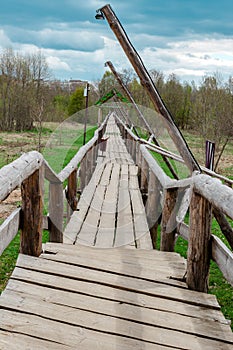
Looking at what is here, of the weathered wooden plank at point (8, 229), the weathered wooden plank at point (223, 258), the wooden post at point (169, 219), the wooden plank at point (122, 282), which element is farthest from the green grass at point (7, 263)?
the weathered wooden plank at point (223, 258)

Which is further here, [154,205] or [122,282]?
[154,205]

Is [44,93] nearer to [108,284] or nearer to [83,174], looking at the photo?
[83,174]

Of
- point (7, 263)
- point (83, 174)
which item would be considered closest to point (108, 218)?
point (7, 263)

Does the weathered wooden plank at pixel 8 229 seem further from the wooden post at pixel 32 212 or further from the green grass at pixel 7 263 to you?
the green grass at pixel 7 263

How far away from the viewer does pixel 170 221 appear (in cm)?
347

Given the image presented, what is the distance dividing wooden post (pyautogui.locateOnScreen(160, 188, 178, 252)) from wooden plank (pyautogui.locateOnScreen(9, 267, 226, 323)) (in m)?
1.07

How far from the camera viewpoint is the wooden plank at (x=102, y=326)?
78.0 inches

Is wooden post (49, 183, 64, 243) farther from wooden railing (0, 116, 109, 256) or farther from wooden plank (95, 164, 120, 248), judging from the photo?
wooden plank (95, 164, 120, 248)

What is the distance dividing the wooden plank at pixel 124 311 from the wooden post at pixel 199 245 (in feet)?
1.41

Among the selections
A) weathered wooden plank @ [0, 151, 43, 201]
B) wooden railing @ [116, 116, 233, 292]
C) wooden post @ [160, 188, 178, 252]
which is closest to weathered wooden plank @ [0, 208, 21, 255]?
weathered wooden plank @ [0, 151, 43, 201]

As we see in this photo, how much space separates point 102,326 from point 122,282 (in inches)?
23.5

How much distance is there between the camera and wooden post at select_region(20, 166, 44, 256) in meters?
2.73

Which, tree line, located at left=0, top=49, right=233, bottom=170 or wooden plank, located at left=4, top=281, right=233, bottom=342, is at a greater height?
tree line, located at left=0, top=49, right=233, bottom=170

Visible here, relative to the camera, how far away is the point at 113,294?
8.07 ft
